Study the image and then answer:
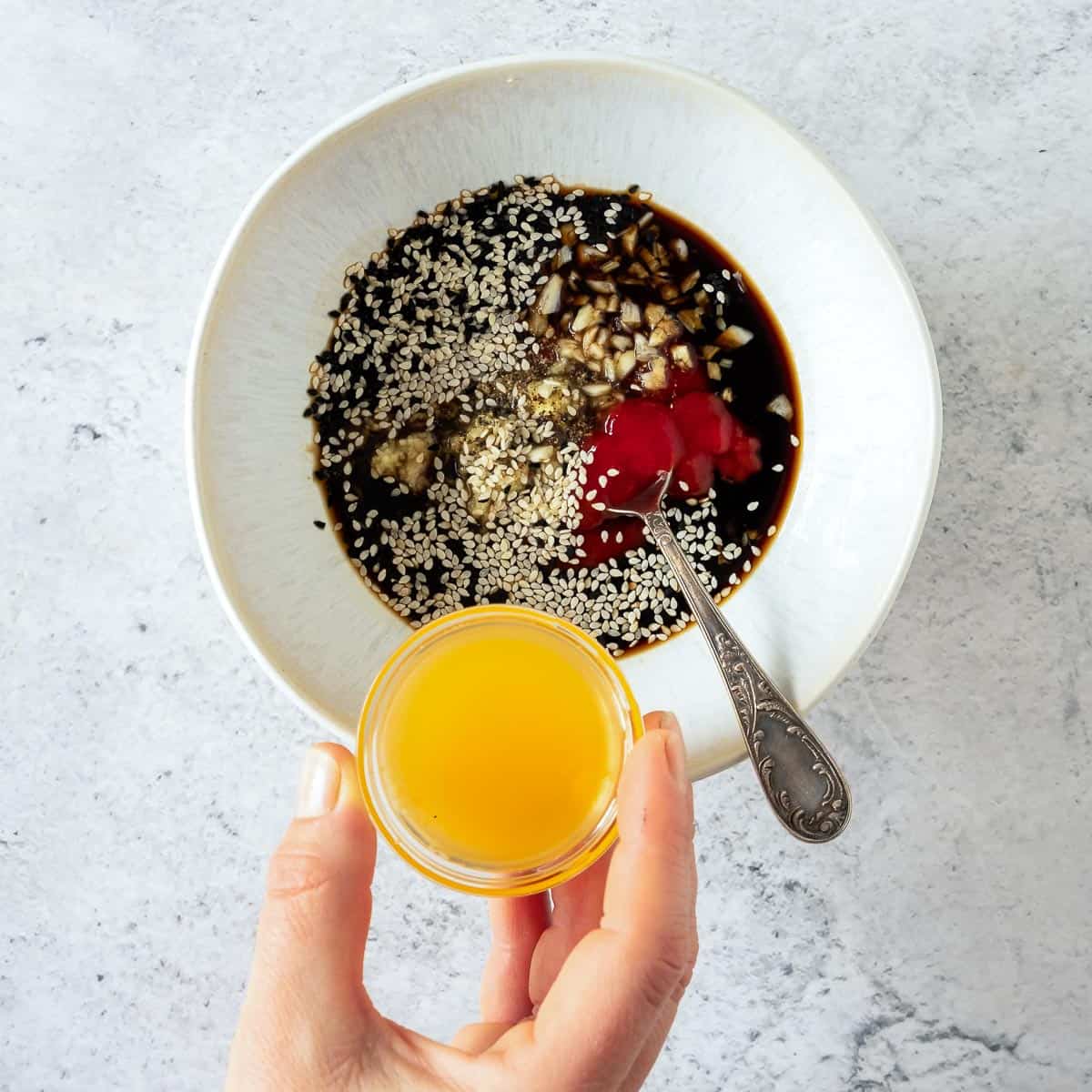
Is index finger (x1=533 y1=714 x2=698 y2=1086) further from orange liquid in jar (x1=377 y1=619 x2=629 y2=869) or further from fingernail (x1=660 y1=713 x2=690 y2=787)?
orange liquid in jar (x1=377 y1=619 x2=629 y2=869)

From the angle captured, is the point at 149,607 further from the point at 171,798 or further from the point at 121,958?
the point at 121,958

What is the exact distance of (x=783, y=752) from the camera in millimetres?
1200

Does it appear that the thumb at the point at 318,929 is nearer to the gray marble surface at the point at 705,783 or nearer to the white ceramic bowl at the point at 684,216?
the white ceramic bowl at the point at 684,216

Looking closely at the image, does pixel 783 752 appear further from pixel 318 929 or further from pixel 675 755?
pixel 318 929

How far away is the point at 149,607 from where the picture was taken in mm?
1404

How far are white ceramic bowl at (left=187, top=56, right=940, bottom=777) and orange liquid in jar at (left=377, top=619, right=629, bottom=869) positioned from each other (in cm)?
12

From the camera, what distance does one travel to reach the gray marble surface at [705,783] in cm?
138

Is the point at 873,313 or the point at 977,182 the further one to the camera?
the point at 977,182

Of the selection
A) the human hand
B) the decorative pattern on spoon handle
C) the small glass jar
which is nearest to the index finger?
the human hand

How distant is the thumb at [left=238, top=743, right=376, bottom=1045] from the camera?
948 mm

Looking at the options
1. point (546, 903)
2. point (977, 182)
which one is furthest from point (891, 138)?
point (546, 903)

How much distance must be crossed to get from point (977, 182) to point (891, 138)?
0.41 ft

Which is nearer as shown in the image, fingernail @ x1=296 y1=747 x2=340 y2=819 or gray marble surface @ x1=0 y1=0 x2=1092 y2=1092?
fingernail @ x1=296 y1=747 x2=340 y2=819

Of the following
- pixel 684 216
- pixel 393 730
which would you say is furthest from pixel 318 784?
pixel 684 216
